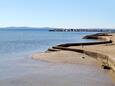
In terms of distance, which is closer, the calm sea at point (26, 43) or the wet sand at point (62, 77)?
the wet sand at point (62, 77)

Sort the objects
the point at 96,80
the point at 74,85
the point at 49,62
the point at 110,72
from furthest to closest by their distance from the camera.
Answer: the point at 49,62 < the point at 110,72 < the point at 96,80 < the point at 74,85

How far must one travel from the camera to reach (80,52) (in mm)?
29719

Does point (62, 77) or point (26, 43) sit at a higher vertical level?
point (62, 77)

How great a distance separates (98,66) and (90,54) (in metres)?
6.00

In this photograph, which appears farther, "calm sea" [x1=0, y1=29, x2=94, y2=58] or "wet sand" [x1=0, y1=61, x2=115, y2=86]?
"calm sea" [x1=0, y1=29, x2=94, y2=58]

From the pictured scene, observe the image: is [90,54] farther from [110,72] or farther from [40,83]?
[40,83]

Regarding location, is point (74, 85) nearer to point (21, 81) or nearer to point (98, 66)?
point (21, 81)

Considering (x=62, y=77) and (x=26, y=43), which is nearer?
(x=62, y=77)

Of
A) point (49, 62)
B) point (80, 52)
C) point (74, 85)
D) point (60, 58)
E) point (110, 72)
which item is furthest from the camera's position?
point (80, 52)

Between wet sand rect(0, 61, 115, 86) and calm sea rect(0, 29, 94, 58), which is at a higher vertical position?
wet sand rect(0, 61, 115, 86)

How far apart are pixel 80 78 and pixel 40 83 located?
8.74ft

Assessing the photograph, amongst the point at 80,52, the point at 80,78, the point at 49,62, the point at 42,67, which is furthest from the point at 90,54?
the point at 80,78

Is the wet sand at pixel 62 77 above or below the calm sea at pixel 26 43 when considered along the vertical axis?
above

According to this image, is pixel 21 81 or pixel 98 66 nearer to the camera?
pixel 21 81
